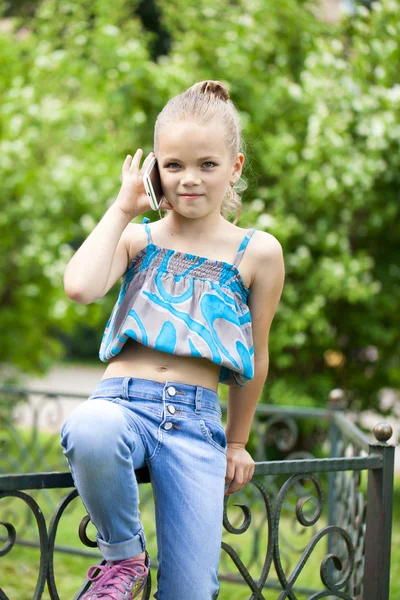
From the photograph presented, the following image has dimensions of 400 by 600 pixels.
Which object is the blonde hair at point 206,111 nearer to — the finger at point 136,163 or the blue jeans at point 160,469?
the finger at point 136,163

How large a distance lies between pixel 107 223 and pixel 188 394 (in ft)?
1.66

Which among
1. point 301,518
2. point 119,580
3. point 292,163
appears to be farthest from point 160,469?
point 292,163

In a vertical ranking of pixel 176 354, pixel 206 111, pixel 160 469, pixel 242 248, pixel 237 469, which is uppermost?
pixel 206 111

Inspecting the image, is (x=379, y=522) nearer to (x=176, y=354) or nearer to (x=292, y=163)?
(x=176, y=354)

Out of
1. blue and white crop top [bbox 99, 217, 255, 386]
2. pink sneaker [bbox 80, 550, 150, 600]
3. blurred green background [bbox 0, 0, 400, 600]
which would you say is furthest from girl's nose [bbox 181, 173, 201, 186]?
blurred green background [bbox 0, 0, 400, 600]

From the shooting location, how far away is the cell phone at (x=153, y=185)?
223 centimetres

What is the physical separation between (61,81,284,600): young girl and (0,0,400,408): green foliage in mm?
4109

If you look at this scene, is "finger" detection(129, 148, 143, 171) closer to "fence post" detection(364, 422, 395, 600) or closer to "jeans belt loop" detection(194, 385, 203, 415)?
"jeans belt loop" detection(194, 385, 203, 415)

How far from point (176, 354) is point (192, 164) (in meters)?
0.51

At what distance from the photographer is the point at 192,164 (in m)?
2.27

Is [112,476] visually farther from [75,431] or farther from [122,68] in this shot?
[122,68]

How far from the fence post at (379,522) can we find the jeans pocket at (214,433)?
0.77 m

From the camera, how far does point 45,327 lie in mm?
9336

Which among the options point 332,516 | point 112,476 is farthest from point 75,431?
point 332,516
